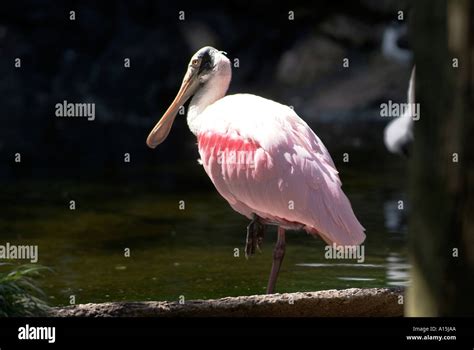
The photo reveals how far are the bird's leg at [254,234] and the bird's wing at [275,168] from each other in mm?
83

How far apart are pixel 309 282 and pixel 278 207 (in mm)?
1359

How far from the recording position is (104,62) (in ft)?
73.8

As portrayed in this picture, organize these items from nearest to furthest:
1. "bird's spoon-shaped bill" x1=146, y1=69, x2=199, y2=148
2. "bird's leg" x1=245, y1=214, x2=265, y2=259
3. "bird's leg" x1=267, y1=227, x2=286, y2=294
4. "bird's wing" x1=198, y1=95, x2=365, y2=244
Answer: "bird's wing" x1=198, y1=95, x2=365, y2=244, "bird's leg" x1=267, y1=227, x2=286, y2=294, "bird's leg" x1=245, y1=214, x2=265, y2=259, "bird's spoon-shaped bill" x1=146, y1=69, x2=199, y2=148

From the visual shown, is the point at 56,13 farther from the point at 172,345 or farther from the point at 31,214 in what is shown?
the point at 172,345

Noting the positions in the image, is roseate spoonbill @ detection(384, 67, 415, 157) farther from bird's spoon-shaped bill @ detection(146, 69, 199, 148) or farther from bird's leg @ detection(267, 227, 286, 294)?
bird's leg @ detection(267, 227, 286, 294)

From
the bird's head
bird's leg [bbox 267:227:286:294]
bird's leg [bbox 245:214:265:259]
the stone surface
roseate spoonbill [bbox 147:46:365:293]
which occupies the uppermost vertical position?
the bird's head

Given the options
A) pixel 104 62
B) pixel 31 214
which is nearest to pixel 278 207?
pixel 31 214

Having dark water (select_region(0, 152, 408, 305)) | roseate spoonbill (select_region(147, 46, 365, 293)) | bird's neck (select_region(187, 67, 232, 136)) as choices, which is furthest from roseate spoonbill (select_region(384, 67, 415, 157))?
roseate spoonbill (select_region(147, 46, 365, 293))

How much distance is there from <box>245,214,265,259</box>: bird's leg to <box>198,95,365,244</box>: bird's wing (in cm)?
Answer: 8

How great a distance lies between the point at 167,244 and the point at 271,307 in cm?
409

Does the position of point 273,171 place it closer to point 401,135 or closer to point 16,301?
point 16,301

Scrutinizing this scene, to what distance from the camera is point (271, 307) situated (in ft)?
17.4

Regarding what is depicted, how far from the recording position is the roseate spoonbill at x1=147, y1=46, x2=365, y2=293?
20.3 feet

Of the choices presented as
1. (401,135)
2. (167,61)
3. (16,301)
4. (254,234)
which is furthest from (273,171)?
(167,61)
